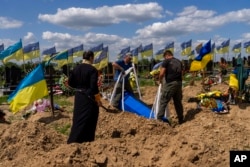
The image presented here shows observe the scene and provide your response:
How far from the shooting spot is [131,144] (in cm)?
596

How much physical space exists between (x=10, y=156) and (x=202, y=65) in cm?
755

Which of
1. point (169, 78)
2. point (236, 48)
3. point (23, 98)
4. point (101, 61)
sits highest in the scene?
point (236, 48)

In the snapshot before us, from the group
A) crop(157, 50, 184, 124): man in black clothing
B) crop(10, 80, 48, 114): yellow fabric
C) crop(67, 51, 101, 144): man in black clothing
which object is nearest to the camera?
crop(67, 51, 101, 144): man in black clothing

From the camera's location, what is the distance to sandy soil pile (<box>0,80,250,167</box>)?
5199 mm

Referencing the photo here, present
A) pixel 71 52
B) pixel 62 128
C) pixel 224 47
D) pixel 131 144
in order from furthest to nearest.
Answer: pixel 224 47
pixel 71 52
pixel 62 128
pixel 131 144

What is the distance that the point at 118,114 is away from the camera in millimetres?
8500

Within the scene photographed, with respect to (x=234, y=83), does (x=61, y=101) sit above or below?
below

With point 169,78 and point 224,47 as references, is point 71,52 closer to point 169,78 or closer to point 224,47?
point 224,47

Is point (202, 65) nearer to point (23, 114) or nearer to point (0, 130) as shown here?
point (23, 114)

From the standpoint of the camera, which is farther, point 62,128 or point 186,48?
point 186,48

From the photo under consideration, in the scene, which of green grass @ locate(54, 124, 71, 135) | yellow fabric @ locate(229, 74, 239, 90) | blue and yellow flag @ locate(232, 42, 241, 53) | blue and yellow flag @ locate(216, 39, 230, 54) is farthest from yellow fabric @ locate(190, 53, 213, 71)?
blue and yellow flag @ locate(232, 42, 241, 53)

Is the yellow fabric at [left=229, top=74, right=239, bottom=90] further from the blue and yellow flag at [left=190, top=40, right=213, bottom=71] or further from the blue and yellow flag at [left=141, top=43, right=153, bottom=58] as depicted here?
the blue and yellow flag at [left=141, top=43, right=153, bottom=58]

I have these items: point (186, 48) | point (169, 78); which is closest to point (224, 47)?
point (186, 48)

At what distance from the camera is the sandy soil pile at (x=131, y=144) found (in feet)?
17.1
